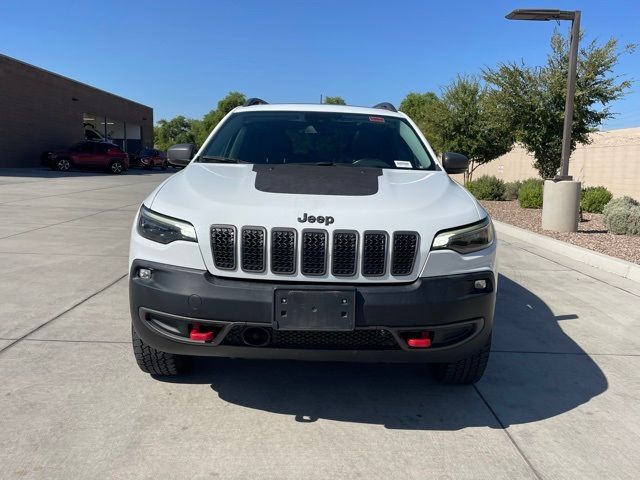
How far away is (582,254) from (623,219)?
2.61 meters

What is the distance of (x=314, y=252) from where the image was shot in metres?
2.97

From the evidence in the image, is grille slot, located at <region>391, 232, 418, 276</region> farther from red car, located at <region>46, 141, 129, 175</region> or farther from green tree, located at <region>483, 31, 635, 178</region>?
red car, located at <region>46, 141, 129, 175</region>

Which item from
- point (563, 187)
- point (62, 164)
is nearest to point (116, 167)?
point (62, 164)

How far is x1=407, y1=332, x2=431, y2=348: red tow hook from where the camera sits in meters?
3.03

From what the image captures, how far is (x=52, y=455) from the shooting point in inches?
111

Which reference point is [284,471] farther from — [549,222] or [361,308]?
[549,222]

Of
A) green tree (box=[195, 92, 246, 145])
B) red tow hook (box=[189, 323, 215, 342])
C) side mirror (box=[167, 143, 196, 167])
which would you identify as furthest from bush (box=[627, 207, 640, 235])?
green tree (box=[195, 92, 246, 145])

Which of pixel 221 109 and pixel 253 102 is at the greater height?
pixel 221 109

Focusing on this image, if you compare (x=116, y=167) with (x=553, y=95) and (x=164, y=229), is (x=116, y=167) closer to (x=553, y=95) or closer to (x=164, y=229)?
(x=553, y=95)

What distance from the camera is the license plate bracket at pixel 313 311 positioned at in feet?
9.47

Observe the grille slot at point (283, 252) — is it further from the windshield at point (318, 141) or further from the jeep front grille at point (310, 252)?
the windshield at point (318, 141)

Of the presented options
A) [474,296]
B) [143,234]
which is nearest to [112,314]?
[143,234]

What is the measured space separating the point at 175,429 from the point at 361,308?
3.93 feet

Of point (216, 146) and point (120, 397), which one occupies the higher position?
point (216, 146)
